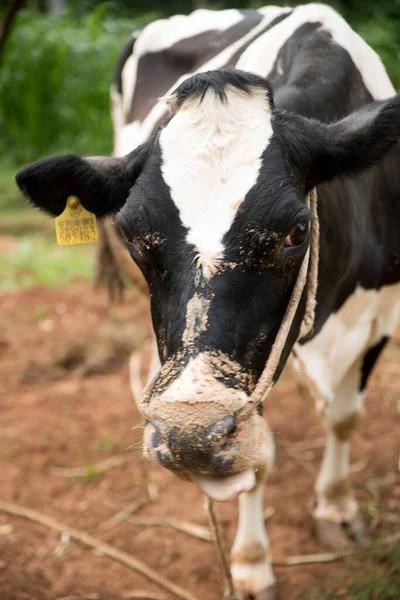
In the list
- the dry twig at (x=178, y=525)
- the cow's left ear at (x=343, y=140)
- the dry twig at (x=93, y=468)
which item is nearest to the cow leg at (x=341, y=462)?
the dry twig at (x=178, y=525)

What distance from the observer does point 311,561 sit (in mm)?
3031

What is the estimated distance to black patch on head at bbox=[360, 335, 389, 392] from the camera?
3236 mm

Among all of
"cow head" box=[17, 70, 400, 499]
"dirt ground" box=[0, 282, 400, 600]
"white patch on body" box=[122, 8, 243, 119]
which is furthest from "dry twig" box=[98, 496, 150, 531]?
"white patch on body" box=[122, 8, 243, 119]

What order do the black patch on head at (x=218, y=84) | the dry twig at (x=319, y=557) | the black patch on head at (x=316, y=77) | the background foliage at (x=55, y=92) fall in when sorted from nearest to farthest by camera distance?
the black patch on head at (x=218, y=84)
the black patch on head at (x=316, y=77)
the dry twig at (x=319, y=557)
the background foliage at (x=55, y=92)

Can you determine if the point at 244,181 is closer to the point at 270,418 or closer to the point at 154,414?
the point at 154,414

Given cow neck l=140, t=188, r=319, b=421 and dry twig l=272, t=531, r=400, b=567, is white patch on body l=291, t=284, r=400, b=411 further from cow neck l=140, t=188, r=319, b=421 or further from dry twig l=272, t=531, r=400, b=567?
dry twig l=272, t=531, r=400, b=567

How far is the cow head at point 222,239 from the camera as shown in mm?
1764

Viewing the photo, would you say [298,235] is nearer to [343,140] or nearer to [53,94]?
[343,140]

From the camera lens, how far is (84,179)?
2.32 meters

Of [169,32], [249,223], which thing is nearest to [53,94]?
[169,32]

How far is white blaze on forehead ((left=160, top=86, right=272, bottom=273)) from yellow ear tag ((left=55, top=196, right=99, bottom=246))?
46cm

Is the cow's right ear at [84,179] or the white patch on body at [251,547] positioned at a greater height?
the cow's right ear at [84,179]

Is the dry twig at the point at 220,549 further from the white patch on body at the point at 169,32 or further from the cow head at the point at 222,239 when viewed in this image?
the white patch on body at the point at 169,32

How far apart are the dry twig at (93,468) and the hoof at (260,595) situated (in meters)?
1.05
